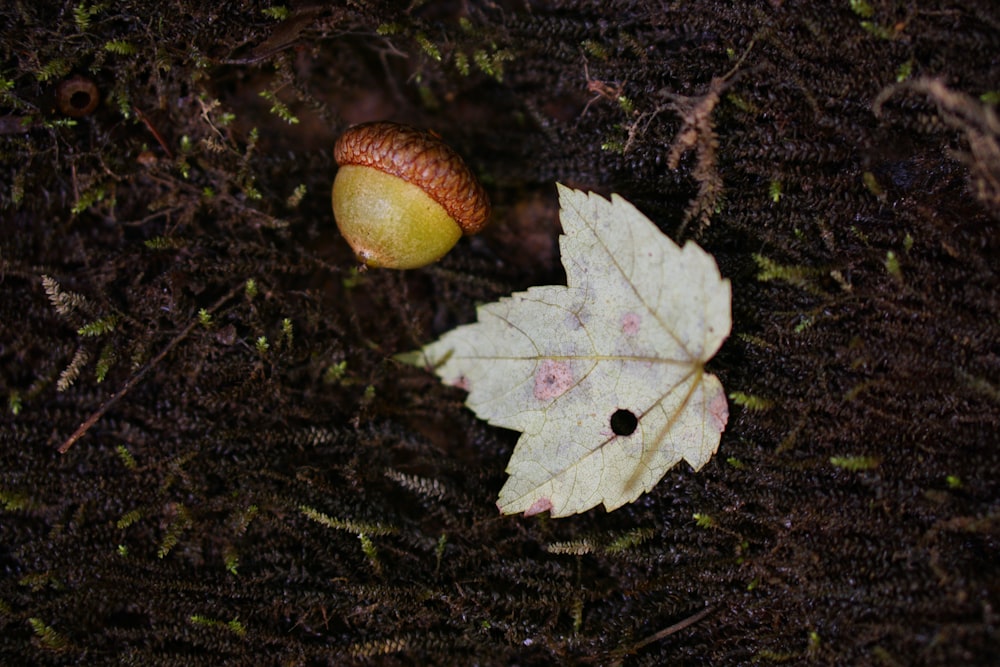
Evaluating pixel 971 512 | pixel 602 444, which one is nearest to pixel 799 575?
pixel 971 512

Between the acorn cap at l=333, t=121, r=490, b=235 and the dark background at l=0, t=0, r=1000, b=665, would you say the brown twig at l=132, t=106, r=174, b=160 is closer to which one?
the dark background at l=0, t=0, r=1000, b=665

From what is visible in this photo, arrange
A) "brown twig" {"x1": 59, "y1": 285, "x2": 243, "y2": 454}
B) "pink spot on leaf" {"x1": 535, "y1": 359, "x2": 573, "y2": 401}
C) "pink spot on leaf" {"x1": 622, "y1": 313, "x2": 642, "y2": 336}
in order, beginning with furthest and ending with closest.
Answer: "brown twig" {"x1": 59, "y1": 285, "x2": 243, "y2": 454}
"pink spot on leaf" {"x1": 535, "y1": 359, "x2": 573, "y2": 401}
"pink spot on leaf" {"x1": 622, "y1": 313, "x2": 642, "y2": 336}

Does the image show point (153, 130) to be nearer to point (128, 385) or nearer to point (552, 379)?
point (128, 385)

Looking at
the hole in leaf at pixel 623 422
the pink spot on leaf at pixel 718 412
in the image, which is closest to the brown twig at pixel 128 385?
the hole in leaf at pixel 623 422

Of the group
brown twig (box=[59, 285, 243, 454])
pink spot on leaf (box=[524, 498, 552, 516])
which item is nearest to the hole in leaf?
pink spot on leaf (box=[524, 498, 552, 516])

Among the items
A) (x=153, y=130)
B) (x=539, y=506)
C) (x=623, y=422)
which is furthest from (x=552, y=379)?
(x=153, y=130)

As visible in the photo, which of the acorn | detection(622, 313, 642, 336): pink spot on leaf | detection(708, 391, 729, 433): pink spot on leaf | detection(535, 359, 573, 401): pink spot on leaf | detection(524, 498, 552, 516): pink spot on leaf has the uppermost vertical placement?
the acorn
